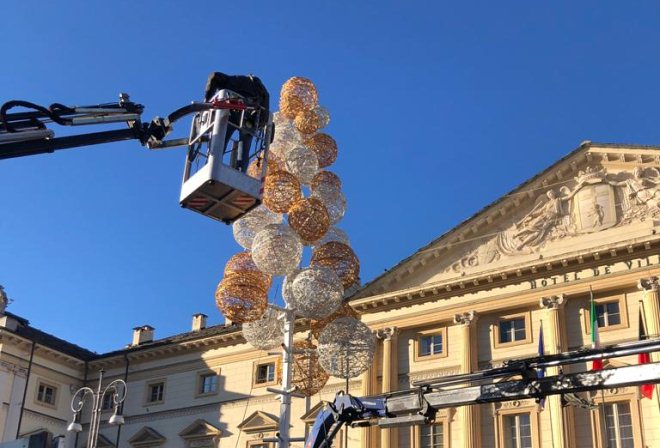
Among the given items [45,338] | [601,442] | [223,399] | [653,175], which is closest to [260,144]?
[601,442]

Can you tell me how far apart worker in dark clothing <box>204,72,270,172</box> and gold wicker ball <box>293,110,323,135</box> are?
989cm

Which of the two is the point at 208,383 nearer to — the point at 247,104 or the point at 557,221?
the point at 557,221

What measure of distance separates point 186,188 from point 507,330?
2376 centimetres

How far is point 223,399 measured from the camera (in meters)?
37.8

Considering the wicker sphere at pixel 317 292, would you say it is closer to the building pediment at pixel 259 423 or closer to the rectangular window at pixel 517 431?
the rectangular window at pixel 517 431

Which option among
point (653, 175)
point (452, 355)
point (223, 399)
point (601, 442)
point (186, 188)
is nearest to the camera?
point (186, 188)

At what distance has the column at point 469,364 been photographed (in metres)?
29.6

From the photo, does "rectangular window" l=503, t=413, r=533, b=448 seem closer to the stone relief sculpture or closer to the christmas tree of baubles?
the stone relief sculpture

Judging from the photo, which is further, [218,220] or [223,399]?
[223,399]

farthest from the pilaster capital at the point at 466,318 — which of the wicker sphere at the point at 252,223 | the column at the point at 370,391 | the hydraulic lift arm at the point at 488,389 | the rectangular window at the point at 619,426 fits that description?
the hydraulic lift arm at the point at 488,389

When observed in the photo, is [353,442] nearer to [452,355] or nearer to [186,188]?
[452,355]

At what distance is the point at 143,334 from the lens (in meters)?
45.8

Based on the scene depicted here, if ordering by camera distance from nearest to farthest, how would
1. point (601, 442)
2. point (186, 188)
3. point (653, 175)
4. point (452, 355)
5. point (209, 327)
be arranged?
1. point (186, 188)
2. point (601, 442)
3. point (653, 175)
4. point (452, 355)
5. point (209, 327)

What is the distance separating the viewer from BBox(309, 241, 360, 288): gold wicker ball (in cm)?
1869
